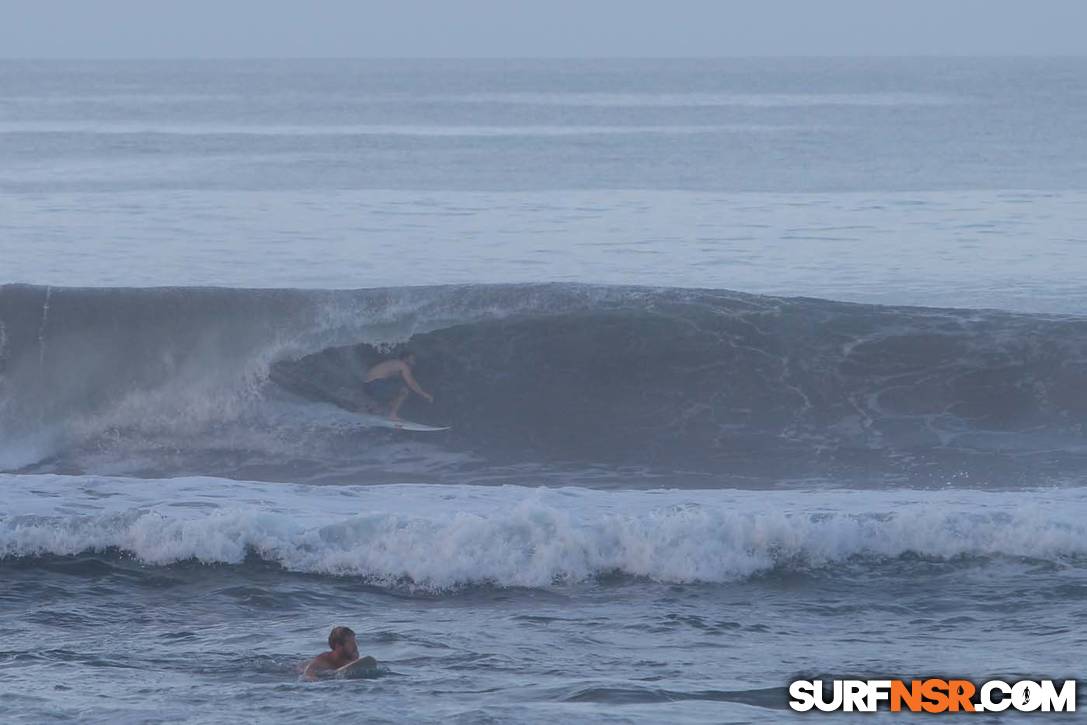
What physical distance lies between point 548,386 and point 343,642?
7.79m

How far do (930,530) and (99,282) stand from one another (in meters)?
11.8

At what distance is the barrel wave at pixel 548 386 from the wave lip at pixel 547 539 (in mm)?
2295

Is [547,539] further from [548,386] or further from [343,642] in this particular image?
[548,386]

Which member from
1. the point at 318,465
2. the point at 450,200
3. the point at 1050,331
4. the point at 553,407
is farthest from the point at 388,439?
the point at 450,200

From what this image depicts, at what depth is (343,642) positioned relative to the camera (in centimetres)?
755

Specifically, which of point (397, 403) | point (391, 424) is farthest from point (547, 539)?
point (397, 403)

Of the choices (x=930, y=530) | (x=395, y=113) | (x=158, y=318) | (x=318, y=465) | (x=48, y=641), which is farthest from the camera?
(x=395, y=113)

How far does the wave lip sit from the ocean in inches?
1.1

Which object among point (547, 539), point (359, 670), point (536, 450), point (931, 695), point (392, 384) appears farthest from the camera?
point (392, 384)

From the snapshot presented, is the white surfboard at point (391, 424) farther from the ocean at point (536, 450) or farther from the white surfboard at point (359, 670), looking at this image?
the white surfboard at point (359, 670)

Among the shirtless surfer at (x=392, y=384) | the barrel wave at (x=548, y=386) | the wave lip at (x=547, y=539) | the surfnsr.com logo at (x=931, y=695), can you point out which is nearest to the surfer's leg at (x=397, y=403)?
the shirtless surfer at (x=392, y=384)

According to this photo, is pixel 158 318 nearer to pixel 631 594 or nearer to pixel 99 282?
pixel 99 282

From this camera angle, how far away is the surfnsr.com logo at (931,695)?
7055 mm

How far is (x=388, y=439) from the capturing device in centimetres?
1400
